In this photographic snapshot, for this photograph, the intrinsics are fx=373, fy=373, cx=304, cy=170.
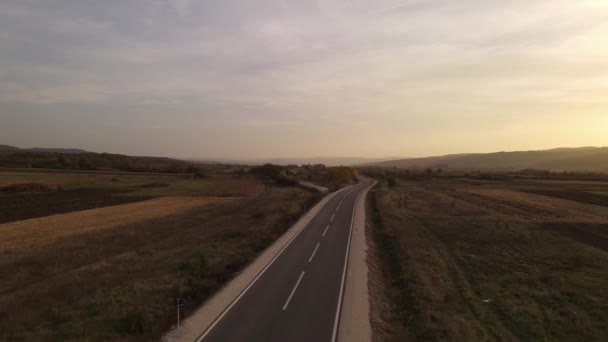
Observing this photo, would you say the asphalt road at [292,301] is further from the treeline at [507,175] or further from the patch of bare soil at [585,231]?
the treeline at [507,175]

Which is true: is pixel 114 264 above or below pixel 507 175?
below

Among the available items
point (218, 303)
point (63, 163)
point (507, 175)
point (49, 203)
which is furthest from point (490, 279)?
point (63, 163)

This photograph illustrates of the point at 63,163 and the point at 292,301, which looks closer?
the point at 292,301

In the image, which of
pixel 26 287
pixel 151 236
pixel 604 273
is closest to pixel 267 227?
pixel 151 236

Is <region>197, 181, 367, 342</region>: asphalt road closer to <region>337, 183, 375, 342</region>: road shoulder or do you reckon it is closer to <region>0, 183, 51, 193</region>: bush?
<region>337, 183, 375, 342</region>: road shoulder

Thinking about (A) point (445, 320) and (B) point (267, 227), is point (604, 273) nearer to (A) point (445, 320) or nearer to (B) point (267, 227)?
(A) point (445, 320)

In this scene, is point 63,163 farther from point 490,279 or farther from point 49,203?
point 490,279

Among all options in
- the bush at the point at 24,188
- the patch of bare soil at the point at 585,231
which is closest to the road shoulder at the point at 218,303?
the patch of bare soil at the point at 585,231
